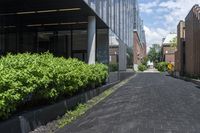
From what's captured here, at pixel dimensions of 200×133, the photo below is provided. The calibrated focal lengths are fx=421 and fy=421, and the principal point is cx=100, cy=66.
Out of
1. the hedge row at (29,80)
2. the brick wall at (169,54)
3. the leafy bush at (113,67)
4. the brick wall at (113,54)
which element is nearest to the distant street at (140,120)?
the hedge row at (29,80)

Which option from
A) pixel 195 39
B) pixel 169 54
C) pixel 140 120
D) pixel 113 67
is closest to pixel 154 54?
pixel 169 54

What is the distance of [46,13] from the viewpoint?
24750 millimetres

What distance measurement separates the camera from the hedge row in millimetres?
7566

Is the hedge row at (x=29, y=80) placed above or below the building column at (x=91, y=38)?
below

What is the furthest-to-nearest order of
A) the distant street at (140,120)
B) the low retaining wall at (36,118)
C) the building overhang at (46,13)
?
the building overhang at (46,13), the distant street at (140,120), the low retaining wall at (36,118)

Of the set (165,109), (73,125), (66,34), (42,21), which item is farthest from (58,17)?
(73,125)

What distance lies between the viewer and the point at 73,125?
987 centimetres

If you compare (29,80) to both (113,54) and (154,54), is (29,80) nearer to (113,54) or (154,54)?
(113,54)

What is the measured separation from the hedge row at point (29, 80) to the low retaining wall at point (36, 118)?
0.21 m

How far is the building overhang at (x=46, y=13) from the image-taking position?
2122 cm

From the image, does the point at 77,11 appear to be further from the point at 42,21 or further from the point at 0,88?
the point at 0,88

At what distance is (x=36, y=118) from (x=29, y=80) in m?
1.11

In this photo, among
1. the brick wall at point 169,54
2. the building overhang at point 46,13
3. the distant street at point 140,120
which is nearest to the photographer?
the distant street at point 140,120

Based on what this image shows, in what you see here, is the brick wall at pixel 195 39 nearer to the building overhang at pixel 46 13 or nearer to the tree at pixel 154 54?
the building overhang at pixel 46 13
